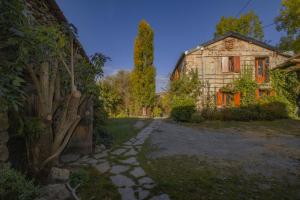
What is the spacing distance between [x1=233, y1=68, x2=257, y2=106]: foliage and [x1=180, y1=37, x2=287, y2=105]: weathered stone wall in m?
0.43

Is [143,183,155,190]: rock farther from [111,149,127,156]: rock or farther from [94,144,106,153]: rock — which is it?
[94,144,106,153]: rock

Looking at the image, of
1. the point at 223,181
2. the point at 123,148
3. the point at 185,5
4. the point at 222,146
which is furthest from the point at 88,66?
the point at 185,5

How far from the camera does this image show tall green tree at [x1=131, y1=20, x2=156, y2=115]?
1792cm

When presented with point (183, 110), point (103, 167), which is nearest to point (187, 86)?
point (183, 110)

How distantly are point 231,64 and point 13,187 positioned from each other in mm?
15290

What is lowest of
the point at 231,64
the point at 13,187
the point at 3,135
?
the point at 13,187

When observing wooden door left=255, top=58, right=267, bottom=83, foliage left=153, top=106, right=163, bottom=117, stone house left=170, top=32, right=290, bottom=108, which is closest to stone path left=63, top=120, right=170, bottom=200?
stone house left=170, top=32, right=290, bottom=108

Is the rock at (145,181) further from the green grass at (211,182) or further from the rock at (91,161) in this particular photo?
the rock at (91,161)

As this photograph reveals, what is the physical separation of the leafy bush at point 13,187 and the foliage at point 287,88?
596 inches

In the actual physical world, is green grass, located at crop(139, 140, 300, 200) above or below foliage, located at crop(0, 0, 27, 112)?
below

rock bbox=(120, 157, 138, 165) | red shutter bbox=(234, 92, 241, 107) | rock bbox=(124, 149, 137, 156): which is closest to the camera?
rock bbox=(120, 157, 138, 165)

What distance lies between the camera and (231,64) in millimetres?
15047

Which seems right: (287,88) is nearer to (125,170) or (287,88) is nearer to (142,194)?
(125,170)

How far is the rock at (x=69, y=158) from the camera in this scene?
14.0ft
